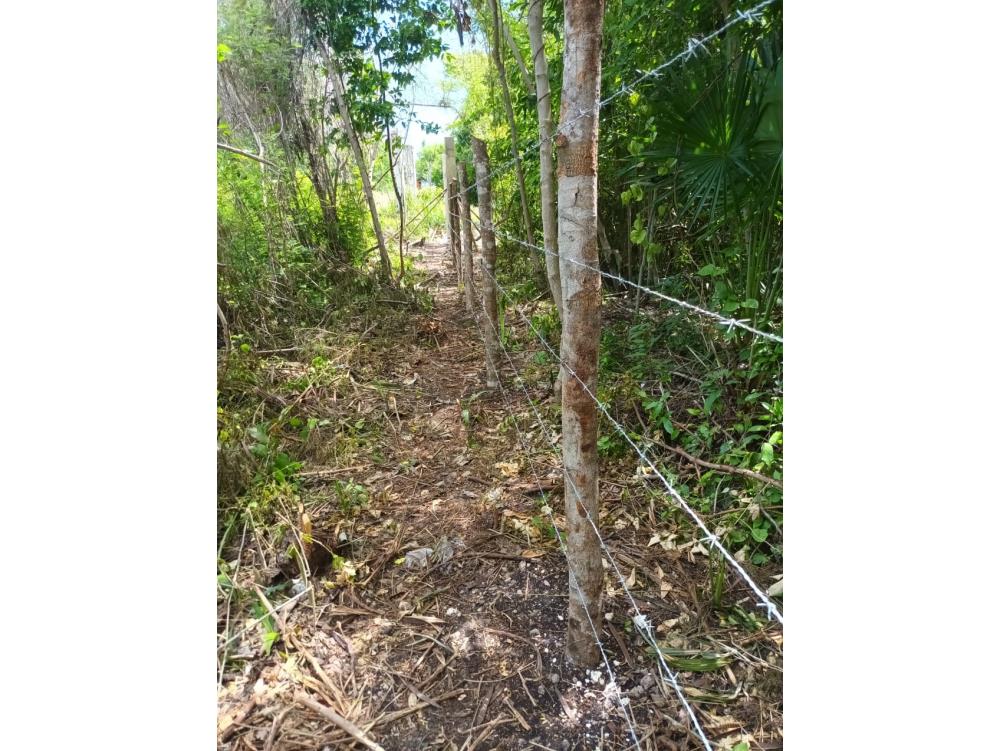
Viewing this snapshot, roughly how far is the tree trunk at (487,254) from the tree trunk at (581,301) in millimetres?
2045

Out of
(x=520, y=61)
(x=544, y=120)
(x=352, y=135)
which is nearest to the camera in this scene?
(x=544, y=120)

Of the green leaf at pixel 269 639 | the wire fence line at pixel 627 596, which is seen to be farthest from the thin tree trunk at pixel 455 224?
the green leaf at pixel 269 639

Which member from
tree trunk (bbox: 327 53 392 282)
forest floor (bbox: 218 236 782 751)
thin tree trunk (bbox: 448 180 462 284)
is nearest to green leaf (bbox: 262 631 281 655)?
forest floor (bbox: 218 236 782 751)

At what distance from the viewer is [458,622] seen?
1883 mm

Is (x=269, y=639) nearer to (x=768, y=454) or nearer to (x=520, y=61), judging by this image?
(x=768, y=454)

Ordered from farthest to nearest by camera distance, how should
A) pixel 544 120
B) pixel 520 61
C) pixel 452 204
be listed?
pixel 452 204 < pixel 520 61 < pixel 544 120

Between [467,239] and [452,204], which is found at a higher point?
[452,204]

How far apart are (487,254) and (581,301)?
2104 mm

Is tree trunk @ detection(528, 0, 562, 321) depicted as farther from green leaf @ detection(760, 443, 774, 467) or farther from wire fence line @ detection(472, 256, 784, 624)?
wire fence line @ detection(472, 256, 784, 624)

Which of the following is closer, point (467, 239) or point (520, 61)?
point (520, 61)

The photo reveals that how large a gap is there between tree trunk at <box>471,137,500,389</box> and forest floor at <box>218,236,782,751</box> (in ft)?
2.46

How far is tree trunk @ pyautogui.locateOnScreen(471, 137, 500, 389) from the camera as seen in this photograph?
3.43 m

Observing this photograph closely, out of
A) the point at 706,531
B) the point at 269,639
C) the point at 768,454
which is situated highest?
the point at 706,531

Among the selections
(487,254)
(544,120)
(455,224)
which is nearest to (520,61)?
(544,120)
